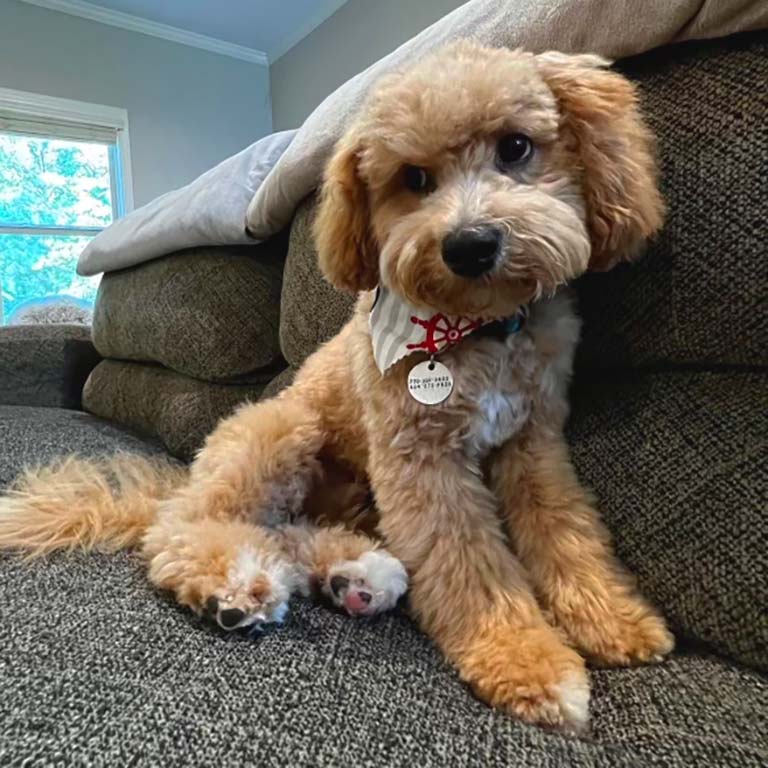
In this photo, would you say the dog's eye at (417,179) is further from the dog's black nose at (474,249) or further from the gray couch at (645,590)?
the gray couch at (645,590)

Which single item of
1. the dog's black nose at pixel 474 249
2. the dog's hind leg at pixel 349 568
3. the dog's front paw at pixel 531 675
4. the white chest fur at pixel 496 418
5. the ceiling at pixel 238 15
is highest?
the ceiling at pixel 238 15

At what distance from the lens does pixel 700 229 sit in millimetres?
830

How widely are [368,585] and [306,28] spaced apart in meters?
4.74

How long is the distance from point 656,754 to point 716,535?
262 mm

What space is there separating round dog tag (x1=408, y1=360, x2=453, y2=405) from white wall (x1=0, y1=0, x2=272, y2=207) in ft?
14.0

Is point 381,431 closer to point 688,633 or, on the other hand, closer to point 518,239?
point 518,239

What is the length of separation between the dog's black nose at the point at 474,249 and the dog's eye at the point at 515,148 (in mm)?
139

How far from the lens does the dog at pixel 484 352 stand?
78 cm

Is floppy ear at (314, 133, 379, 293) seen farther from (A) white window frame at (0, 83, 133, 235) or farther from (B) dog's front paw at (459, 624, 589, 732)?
(A) white window frame at (0, 83, 133, 235)

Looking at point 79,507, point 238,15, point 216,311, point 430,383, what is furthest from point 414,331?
point 238,15

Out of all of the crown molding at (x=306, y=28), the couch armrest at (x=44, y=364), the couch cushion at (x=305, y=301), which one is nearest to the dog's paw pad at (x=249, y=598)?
the couch cushion at (x=305, y=301)

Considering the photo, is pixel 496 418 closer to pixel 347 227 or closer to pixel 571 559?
pixel 571 559

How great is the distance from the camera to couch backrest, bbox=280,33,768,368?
785 millimetres

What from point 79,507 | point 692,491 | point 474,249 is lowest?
point 79,507
